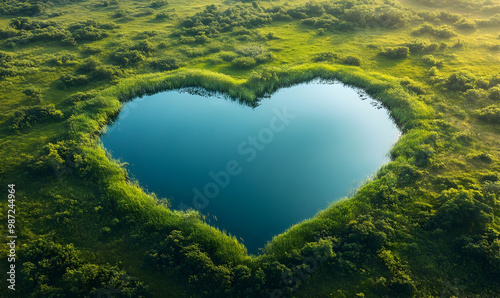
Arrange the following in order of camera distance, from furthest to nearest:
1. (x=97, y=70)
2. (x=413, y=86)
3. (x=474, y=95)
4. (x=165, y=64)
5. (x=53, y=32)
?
(x=53, y=32), (x=165, y=64), (x=97, y=70), (x=413, y=86), (x=474, y=95)

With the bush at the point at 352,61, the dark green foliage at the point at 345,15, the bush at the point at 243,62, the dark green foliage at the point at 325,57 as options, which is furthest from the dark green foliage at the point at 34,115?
the dark green foliage at the point at 345,15

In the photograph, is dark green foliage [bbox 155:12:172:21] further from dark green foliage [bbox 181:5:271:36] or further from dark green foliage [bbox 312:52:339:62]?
dark green foliage [bbox 312:52:339:62]

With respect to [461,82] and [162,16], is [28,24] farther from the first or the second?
[461,82]

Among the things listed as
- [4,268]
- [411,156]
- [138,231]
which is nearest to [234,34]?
[411,156]

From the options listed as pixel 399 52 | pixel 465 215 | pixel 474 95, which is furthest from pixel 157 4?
pixel 465 215

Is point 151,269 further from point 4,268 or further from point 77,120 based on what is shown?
point 77,120

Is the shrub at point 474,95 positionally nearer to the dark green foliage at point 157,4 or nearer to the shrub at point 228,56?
the shrub at point 228,56

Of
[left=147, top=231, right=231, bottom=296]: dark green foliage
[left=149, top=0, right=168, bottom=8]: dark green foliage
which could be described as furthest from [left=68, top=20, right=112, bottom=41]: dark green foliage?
[left=147, top=231, right=231, bottom=296]: dark green foliage
